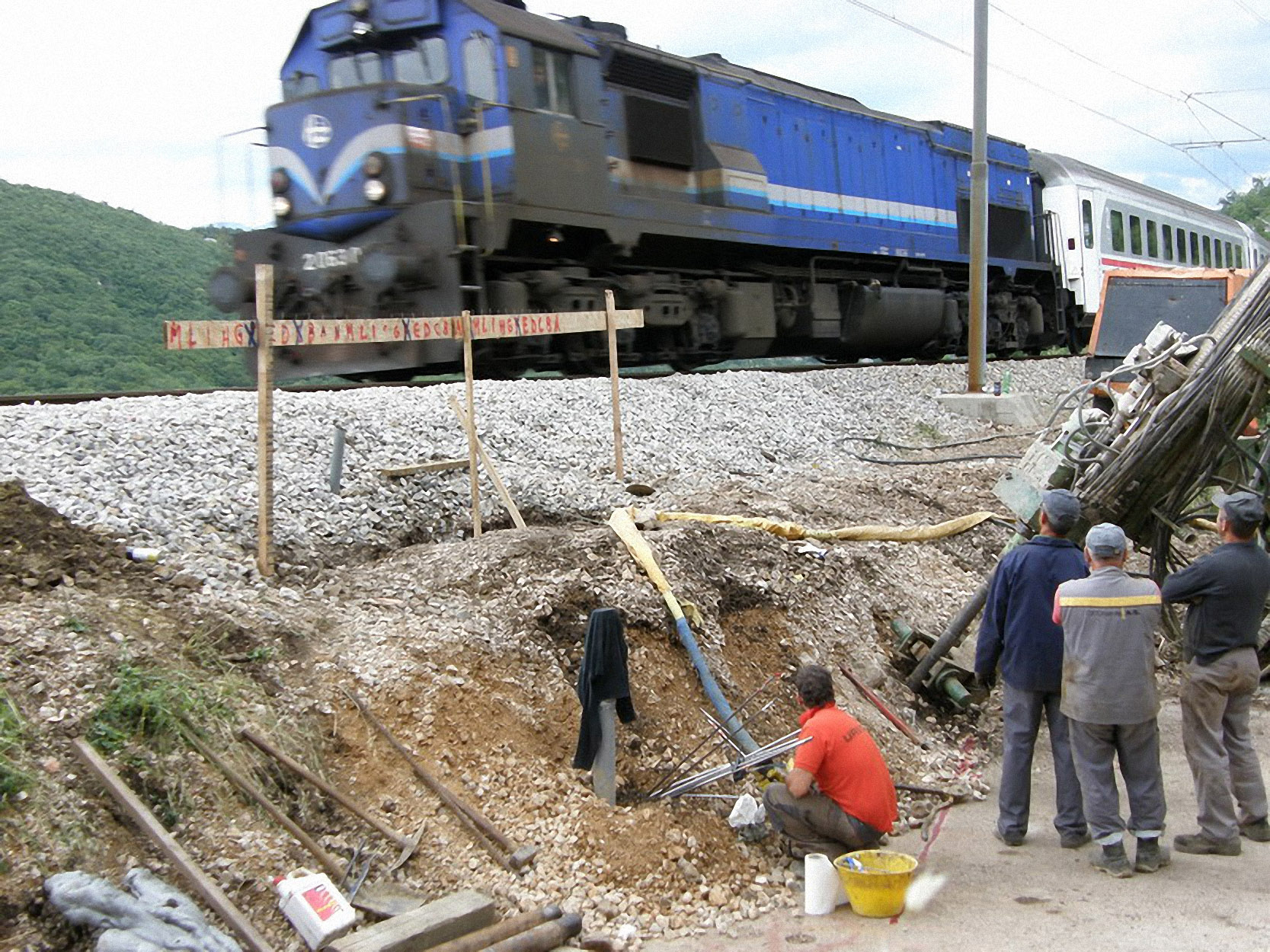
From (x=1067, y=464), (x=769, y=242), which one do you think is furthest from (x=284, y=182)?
(x=1067, y=464)

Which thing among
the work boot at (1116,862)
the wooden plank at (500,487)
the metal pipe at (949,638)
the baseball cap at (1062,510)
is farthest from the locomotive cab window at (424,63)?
the work boot at (1116,862)

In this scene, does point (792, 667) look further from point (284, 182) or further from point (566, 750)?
point (284, 182)

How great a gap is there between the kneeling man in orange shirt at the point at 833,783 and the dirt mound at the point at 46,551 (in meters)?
3.29

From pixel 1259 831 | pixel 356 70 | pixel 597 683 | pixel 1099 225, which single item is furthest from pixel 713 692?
pixel 1099 225

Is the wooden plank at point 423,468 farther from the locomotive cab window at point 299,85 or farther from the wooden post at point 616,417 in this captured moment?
the locomotive cab window at point 299,85

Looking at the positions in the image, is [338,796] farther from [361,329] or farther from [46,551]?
[361,329]

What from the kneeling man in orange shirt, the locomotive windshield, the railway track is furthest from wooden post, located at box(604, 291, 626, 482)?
the kneeling man in orange shirt

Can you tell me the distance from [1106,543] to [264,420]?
425 cm

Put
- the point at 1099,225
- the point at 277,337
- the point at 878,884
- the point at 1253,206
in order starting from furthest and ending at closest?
the point at 1253,206 → the point at 1099,225 → the point at 277,337 → the point at 878,884

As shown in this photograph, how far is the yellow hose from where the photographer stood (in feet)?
25.6

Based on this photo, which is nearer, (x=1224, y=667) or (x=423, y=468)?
(x=1224, y=667)

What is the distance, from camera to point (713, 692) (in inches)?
236

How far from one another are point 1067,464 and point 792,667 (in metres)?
1.93

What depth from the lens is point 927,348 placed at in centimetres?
2077
